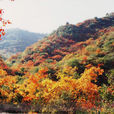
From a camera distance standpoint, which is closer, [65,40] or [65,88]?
[65,88]

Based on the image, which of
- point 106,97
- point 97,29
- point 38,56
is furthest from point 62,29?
point 106,97

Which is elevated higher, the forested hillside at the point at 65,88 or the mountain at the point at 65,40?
the mountain at the point at 65,40

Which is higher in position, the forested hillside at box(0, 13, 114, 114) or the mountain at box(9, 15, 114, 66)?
the mountain at box(9, 15, 114, 66)

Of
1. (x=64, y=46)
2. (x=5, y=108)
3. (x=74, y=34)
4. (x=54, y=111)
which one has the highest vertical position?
(x=74, y=34)

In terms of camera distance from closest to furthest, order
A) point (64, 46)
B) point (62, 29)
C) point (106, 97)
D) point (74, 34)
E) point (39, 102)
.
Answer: point (39, 102) → point (106, 97) → point (64, 46) → point (74, 34) → point (62, 29)

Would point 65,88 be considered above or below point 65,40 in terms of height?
below

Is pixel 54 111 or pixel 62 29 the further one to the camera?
pixel 62 29

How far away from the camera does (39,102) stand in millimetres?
8805

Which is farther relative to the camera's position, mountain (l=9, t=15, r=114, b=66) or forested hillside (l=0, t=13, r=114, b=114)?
mountain (l=9, t=15, r=114, b=66)

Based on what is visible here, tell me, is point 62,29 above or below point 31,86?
above

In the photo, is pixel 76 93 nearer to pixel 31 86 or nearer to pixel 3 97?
pixel 31 86

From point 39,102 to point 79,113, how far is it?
295 centimetres

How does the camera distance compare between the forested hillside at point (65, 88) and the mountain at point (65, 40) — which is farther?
the mountain at point (65, 40)

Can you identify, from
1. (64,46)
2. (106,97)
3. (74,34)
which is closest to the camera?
(106,97)
